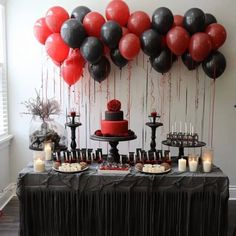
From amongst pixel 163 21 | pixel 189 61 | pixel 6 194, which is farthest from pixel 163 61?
pixel 6 194

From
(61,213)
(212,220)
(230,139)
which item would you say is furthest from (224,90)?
(61,213)

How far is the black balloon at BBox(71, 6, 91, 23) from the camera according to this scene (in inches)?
132

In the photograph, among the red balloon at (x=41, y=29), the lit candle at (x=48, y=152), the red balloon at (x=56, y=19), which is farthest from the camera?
the red balloon at (x=41, y=29)

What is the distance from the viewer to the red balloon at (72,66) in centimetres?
340

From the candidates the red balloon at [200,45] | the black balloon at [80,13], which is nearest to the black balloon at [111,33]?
the black balloon at [80,13]

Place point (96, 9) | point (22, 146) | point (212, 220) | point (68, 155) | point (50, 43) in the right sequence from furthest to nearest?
point (22, 146)
point (96, 9)
point (50, 43)
point (68, 155)
point (212, 220)

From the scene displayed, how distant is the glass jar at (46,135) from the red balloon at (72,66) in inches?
20.3

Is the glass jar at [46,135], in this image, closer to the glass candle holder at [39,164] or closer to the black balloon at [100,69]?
the glass candle holder at [39,164]

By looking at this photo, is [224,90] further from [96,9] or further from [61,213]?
[61,213]

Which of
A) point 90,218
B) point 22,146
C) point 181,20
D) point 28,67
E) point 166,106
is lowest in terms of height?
point 90,218

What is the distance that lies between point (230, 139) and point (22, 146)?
252 cm

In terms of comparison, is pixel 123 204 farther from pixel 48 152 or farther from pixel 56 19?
pixel 56 19

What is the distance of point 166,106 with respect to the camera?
3842 mm

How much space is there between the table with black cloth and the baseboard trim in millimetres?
1101
